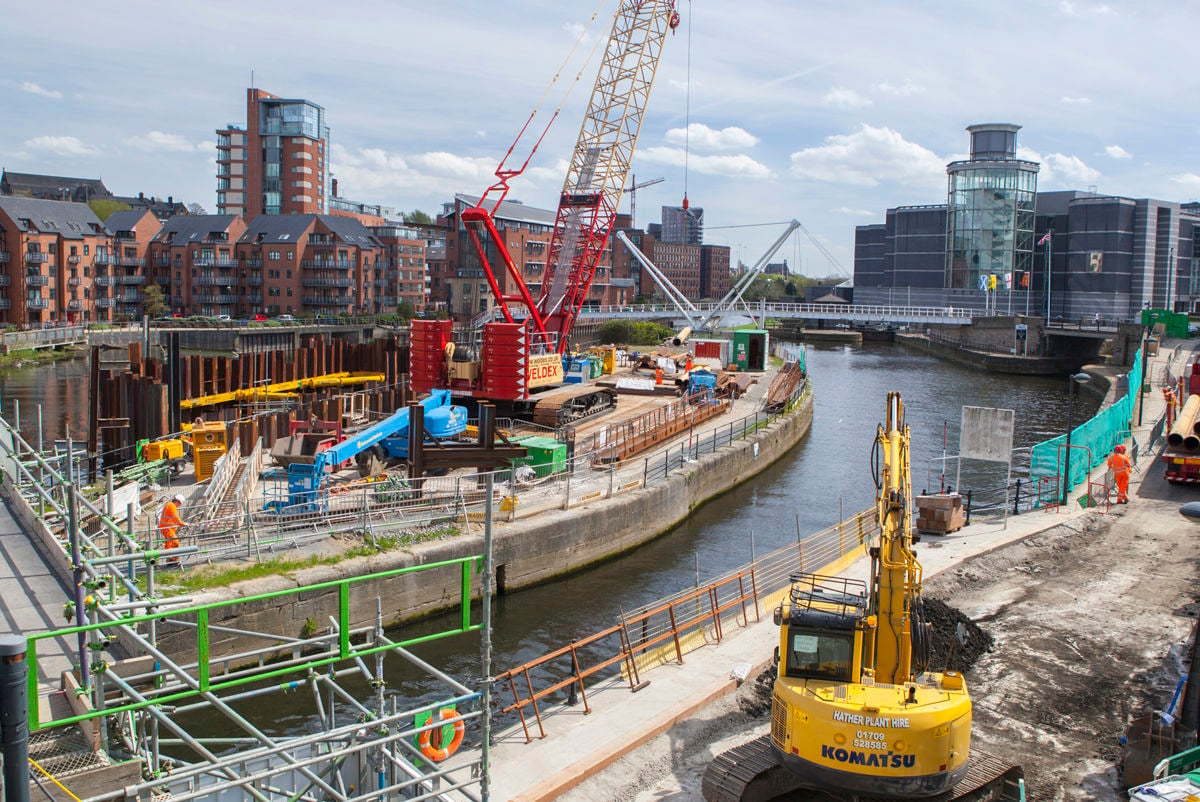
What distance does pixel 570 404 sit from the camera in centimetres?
4022

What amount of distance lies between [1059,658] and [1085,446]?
16.4 metres

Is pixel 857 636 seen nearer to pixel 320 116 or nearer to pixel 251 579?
pixel 251 579

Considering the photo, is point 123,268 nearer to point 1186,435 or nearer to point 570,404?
point 570,404

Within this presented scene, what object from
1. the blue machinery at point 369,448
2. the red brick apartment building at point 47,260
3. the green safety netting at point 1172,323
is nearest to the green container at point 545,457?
the blue machinery at point 369,448

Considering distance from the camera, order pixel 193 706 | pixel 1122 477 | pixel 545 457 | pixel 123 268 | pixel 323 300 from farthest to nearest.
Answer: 1. pixel 323 300
2. pixel 123 268
3. pixel 1122 477
4. pixel 545 457
5. pixel 193 706

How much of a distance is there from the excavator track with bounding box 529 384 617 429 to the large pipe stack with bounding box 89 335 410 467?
6.43m

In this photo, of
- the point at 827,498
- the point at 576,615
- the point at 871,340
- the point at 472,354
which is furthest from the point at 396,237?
the point at 576,615

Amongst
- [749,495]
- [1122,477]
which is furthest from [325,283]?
[1122,477]

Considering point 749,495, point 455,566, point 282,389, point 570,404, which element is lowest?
point 749,495

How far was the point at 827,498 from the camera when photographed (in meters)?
36.5

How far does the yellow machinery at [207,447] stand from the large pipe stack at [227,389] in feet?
3.07

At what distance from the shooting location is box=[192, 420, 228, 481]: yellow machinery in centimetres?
2688

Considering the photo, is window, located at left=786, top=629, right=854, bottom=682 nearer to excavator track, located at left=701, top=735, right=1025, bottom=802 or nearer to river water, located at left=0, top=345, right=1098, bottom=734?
excavator track, located at left=701, top=735, right=1025, bottom=802

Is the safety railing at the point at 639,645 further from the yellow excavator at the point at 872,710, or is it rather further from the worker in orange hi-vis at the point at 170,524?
the worker in orange hi-vis at the point at 170,524
